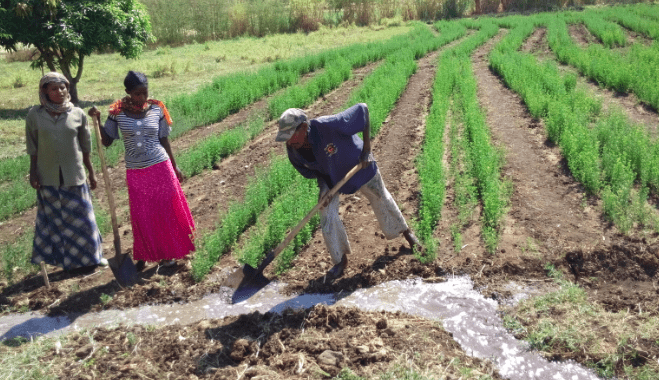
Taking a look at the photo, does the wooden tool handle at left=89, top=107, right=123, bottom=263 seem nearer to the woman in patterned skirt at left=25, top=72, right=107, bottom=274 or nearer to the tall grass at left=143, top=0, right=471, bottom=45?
the woman in patterned skirt at left=25, top=72, right=107, bottom=274

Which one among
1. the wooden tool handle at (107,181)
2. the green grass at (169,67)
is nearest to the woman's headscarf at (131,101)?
the wooden tool handle at (107,181)

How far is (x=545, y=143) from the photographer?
7402 mm

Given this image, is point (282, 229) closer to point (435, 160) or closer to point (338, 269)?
point (338, 269)

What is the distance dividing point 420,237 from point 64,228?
3050mm

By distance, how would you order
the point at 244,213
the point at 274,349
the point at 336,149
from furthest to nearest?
the point at 244,213, the point at 336,149, the point at 274,349

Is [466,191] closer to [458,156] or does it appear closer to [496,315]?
[458,156]

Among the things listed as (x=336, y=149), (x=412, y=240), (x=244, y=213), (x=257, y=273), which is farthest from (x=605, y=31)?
(x=257, y=273)

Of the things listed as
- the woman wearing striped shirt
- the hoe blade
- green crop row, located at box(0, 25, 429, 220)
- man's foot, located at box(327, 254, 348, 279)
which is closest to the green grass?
green crop row, located at box(0, 25, 429, 220)

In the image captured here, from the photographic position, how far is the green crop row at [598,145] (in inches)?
201

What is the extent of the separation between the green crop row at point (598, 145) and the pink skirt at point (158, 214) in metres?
3.78

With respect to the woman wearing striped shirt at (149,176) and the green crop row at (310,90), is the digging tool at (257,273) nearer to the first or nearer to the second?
the woman wearing striped shirt at (149,176)

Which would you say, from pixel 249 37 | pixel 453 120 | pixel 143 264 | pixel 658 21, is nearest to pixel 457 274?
pixel 143 264

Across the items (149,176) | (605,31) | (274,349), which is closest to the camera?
(274,349)

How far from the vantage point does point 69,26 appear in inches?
428
